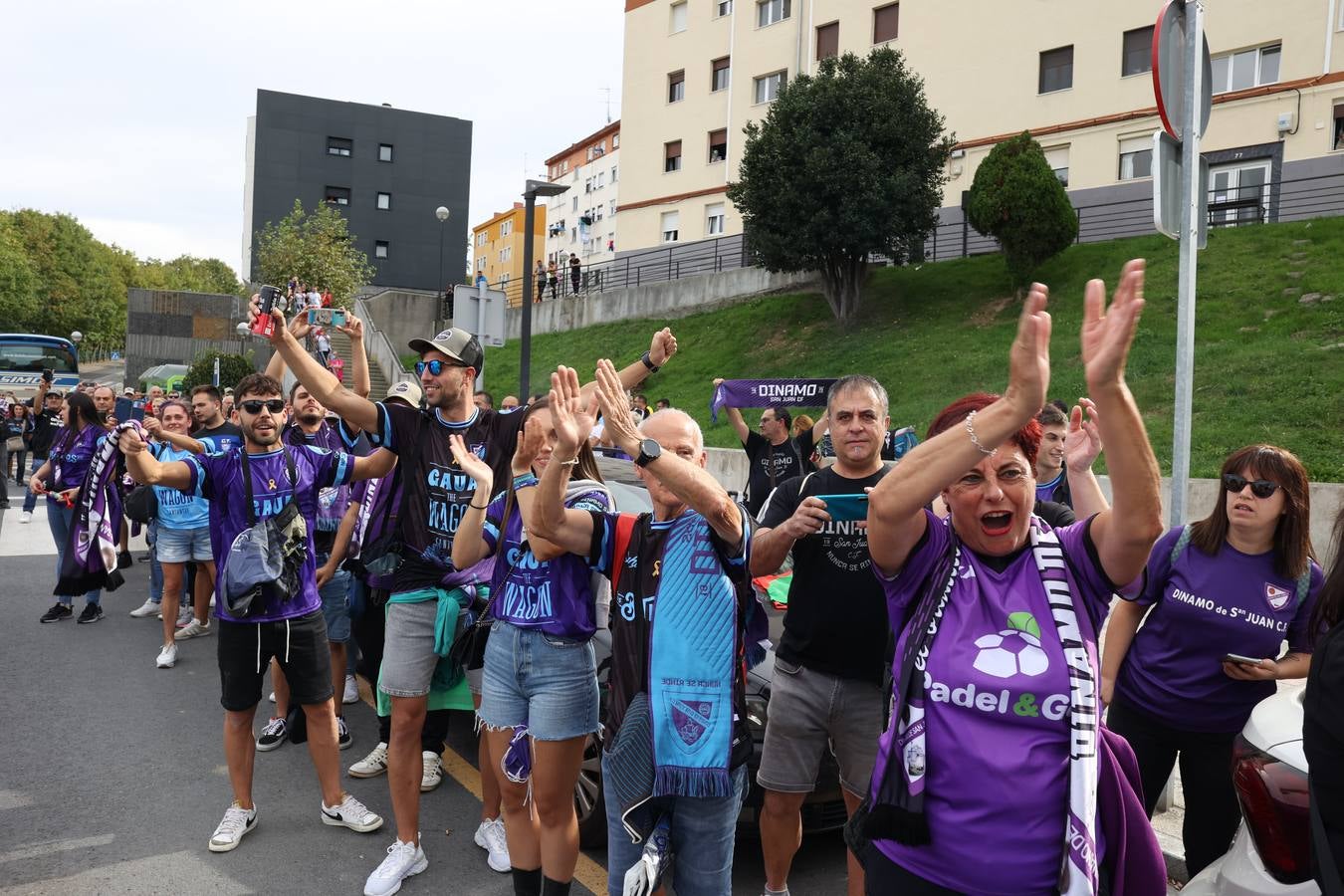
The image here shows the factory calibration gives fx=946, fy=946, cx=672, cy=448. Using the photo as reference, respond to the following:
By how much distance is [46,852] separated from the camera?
13.7 ft

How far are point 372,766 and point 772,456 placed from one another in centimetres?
485

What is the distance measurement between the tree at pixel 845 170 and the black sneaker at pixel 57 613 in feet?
53.5

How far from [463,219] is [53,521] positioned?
49.8 meters

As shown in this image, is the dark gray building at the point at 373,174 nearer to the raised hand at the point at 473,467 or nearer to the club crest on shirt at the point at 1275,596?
the raised hand at the point at 473,467

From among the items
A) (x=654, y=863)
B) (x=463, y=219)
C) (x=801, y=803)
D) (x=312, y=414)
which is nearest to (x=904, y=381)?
(x=312, y=414)

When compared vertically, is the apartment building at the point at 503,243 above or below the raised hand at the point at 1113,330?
above

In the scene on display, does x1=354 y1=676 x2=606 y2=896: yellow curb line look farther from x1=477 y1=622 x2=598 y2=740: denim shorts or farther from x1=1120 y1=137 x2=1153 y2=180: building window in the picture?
x1=1120 y1=137 x2=1153 y2=180: building window

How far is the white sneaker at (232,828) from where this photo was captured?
4211mm

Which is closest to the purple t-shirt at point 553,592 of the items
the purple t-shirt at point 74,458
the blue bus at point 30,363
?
the purple t-shirt at point 74,458

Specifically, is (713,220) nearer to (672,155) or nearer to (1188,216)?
(672,155)

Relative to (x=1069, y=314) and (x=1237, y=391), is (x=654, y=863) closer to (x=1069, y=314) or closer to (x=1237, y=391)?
→ (x=1237, y=391)

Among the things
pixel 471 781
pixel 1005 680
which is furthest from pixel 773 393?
pixel 1005 680

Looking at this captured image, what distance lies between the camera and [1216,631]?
320cm

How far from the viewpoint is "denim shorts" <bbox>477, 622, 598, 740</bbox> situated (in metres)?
3.37
